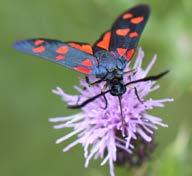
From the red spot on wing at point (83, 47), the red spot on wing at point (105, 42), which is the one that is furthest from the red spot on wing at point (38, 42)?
the red spot on wing at point (105, 42)

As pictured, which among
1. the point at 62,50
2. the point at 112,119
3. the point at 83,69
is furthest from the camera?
the point at 112,119

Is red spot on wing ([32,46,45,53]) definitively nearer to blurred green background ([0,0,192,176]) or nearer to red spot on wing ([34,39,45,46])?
red spot on wing ([34,39,45,46])

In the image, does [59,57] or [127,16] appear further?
[127,16]

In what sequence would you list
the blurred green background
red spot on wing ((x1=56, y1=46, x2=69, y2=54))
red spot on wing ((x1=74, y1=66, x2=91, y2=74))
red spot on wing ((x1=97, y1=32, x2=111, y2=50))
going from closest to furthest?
red spot on wing ((x1=74, y1=66, x2=91, y2=74))
red spot on wing ((x1=56, y1=46, x2=69, y2=54))
red spot on wing ((x1=97, y1=32, x2=111, y2=50))
the blurred green background

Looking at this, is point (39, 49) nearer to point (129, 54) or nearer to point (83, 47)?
point (83, 47)

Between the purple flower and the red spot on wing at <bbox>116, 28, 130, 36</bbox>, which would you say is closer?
the purple flower

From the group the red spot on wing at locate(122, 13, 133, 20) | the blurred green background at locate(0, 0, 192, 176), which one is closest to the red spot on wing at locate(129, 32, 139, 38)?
the red spot on wing at locate(122, 13, 133, 20)

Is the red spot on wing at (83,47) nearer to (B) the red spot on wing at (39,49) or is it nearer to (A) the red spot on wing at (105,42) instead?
(A) the red spot on wing at (105,42)

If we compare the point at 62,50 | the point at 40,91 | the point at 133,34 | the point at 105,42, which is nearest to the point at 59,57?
the point at 62,50

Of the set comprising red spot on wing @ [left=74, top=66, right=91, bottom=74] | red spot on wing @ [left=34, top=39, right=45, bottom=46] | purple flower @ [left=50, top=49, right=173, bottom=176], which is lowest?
purple flower @ [left=50, top=49, right=173, bottom=176]
